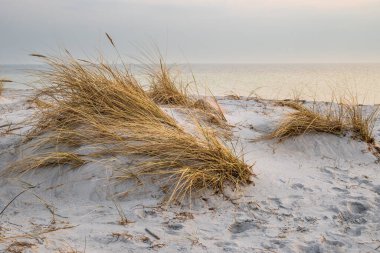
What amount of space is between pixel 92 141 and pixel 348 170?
1.68 metres

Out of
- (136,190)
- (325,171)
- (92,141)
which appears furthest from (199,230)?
(325,171)

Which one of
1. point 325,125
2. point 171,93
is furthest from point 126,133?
point 325,125

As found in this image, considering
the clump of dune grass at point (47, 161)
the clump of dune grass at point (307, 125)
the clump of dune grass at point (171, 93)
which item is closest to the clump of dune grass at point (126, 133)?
the clump of dune grass at point (47, 161)

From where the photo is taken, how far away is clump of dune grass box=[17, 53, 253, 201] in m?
2.47

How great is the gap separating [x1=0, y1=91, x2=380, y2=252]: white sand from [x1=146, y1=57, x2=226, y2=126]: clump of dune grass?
24.1 inches

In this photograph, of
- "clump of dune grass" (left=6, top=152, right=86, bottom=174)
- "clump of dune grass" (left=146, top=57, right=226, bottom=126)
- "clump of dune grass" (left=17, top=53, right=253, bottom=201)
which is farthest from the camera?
"clump of dune grass" (left=146, top=57, right=226, bottom=126)

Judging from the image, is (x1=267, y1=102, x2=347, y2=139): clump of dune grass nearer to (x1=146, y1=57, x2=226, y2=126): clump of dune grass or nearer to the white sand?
the white sand

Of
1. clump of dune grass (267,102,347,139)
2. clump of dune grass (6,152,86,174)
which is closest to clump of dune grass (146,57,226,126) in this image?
clump of dune grass (267,102,347,139)

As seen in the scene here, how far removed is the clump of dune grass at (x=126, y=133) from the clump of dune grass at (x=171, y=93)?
0.52m

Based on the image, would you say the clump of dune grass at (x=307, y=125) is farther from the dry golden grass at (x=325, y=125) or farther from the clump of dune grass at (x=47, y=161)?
the clump of dune grass at (x=47, y=161)

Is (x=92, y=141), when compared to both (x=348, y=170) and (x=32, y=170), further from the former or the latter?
(x=348, y=170)

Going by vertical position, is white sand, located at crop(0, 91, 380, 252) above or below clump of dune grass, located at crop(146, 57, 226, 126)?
below

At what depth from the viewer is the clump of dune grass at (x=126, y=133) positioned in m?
2.47

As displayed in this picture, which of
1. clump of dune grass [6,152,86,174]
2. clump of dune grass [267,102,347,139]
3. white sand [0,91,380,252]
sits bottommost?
white sand [0,91,380,252]
